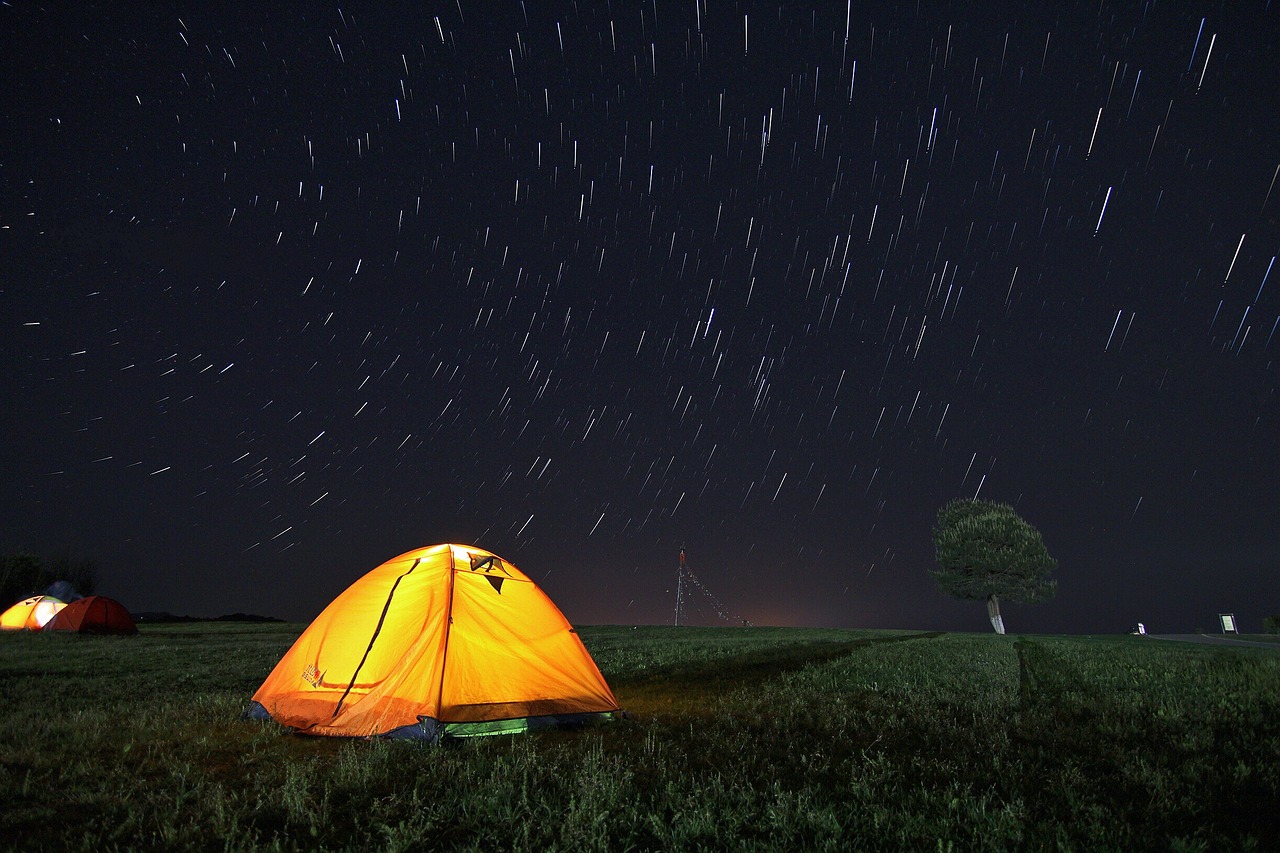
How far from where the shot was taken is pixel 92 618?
29469 millimetres

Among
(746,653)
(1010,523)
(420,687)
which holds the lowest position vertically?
(746,653)

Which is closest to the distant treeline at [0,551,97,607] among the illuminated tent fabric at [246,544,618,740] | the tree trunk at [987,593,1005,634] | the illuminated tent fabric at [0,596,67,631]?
the illuminated tent fabric at [0,596,67,631]

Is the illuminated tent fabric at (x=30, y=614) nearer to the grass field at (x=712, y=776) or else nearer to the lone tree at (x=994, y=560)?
the grass field at (x=712, y=776)

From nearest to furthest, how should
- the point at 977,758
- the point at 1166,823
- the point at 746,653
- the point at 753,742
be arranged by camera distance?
1. the point at 1166,823
2. the point at 977,758
3. the point at 753,742
4. the point at 746,653

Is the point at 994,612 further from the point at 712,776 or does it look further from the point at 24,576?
the point at 24,576

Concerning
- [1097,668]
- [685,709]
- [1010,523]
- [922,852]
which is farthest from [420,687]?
[1010,523]

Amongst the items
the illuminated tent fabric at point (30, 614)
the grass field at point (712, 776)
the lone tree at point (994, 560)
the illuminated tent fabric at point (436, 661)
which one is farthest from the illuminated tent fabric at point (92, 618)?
the lone tree at point (994, 560)

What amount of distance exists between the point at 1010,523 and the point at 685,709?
47.8 metres

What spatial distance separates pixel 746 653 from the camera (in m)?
19.8

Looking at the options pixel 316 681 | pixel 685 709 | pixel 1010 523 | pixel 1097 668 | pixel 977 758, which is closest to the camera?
pixel 977 758

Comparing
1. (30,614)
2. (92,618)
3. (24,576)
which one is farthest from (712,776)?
(24,576)

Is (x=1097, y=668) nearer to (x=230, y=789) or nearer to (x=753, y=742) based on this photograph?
(x=753, y=742)

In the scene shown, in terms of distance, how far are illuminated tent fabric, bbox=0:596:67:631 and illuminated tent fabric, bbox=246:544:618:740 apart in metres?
37.3

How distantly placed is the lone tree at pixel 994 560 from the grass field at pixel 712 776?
41441 mm
